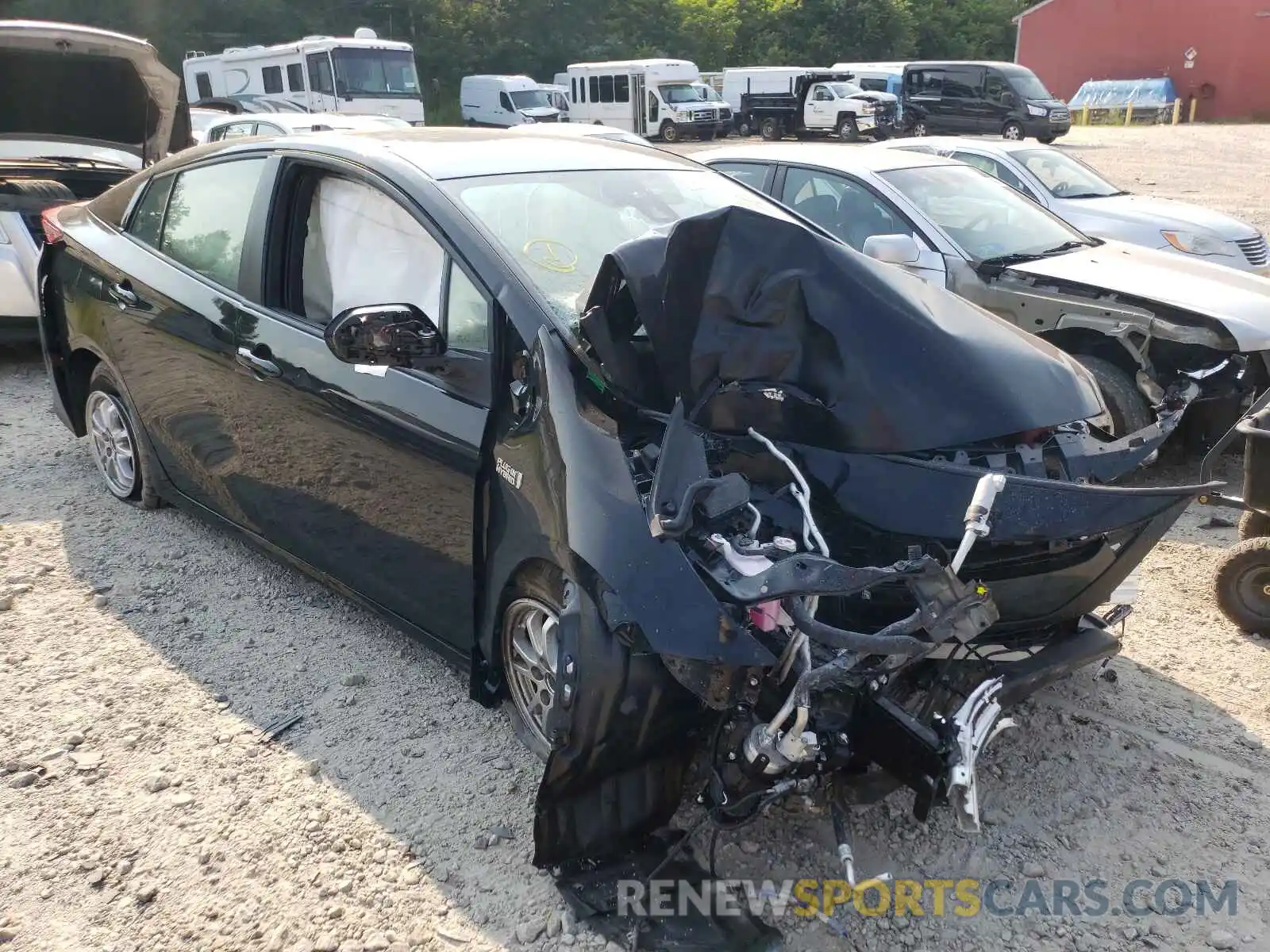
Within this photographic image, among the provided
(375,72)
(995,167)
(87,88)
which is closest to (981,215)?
(995,167)

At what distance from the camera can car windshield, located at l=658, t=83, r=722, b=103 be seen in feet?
105

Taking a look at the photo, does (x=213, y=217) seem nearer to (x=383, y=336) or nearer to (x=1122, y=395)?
(x=383, y=336)

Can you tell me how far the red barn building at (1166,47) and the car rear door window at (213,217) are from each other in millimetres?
44518

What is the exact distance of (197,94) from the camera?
27797 mm

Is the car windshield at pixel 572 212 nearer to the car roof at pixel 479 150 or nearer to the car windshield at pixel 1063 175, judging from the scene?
the car roof at pixel 479 150

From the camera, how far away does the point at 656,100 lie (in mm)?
32000

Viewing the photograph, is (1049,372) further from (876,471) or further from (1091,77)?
(1091,77)

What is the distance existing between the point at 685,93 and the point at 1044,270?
28404mm

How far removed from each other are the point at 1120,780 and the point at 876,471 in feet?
4.57

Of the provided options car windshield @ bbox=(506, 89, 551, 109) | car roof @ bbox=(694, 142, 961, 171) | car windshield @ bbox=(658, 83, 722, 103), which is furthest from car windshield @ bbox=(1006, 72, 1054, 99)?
car roof @ bbox=(694, 142, 961, 171)

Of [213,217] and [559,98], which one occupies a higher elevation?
[559,98]

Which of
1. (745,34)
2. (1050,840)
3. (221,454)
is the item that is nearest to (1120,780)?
(1050,840)

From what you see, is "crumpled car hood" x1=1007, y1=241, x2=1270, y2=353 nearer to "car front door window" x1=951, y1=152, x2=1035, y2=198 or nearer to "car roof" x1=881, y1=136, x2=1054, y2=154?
Answer: "car front door window" x1=951, y1=152, x2=1035, y2=198

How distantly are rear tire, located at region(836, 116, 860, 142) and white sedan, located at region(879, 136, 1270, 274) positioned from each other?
23.1 meters
